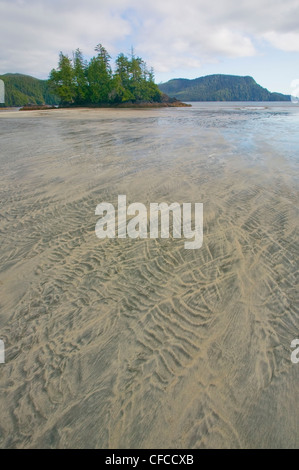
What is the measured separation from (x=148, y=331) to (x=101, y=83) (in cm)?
6764

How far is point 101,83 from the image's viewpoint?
56062 mm

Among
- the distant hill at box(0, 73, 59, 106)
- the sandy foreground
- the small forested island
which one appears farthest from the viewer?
the distant hill at box(0, 73, 59, 106)

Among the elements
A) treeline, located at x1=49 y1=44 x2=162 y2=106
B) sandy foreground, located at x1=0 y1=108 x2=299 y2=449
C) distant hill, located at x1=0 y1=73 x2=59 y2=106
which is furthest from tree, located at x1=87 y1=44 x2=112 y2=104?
distant hill, located at x1=0 y1=73 x2=59 y2=106

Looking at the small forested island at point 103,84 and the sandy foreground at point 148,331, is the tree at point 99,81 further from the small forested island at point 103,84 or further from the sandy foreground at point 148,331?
the sandy foreground at point 148,331

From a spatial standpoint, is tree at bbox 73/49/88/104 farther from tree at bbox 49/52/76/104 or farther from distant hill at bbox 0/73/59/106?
distant hill at bbox 0/73/59/106

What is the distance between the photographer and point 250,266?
7.93 feet

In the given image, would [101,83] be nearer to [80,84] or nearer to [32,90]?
[80,84]

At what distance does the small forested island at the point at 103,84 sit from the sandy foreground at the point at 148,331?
57306 mm

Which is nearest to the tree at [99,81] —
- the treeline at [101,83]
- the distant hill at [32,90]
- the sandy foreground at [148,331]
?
the treeline at [101,83]

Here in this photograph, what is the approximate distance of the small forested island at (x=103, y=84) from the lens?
54341 mm

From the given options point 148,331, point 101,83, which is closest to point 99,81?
point 101,83

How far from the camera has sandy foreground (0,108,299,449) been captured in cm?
129

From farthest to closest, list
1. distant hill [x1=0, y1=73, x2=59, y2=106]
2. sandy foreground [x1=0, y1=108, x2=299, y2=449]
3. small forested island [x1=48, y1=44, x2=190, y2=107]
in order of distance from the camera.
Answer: distant hill [x1=0, y1=73, x2=59, y2=106] < small forested island [x1=48, y1=44, x2=190, y2=107] < sandy foreground [x1=0, y1=108, x2=299, y2=449]
